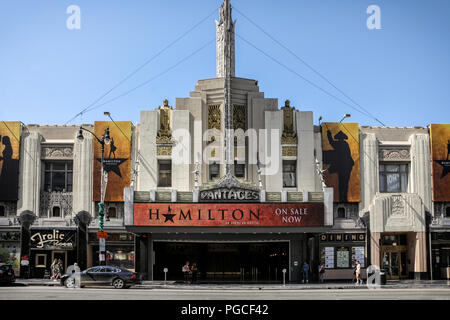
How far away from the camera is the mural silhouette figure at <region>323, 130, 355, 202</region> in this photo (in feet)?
131

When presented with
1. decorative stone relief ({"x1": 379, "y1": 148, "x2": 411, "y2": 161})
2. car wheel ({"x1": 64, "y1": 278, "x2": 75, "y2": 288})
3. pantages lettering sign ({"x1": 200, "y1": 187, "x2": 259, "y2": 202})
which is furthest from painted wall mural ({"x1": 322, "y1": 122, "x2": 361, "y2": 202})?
car wheel ({"x1": 64, "y1": 278, "x2": 75, "y2": 288})

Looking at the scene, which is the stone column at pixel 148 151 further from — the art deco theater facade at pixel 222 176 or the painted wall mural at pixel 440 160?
the painted wall mural at pixel 440 160

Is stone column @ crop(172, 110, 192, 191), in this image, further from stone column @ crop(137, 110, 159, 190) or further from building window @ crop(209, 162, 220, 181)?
building window @ crop(209, 162, 220, 181)

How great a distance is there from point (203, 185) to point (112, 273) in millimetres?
9455

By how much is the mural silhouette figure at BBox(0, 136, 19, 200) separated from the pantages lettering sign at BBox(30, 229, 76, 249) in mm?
3371

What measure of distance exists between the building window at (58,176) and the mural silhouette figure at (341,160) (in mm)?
19513

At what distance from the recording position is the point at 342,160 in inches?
1585

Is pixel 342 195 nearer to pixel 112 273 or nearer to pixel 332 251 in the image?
pixel 332 251

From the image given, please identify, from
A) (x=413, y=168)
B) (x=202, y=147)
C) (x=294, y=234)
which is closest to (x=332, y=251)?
(x=294, y=234)

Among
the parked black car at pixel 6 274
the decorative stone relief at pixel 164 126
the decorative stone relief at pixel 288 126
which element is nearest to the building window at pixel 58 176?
the decorative stone relief at pixel 164 126

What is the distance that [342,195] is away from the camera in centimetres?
3991

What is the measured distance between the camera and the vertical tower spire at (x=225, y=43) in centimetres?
3975

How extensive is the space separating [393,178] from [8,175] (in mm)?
29232
